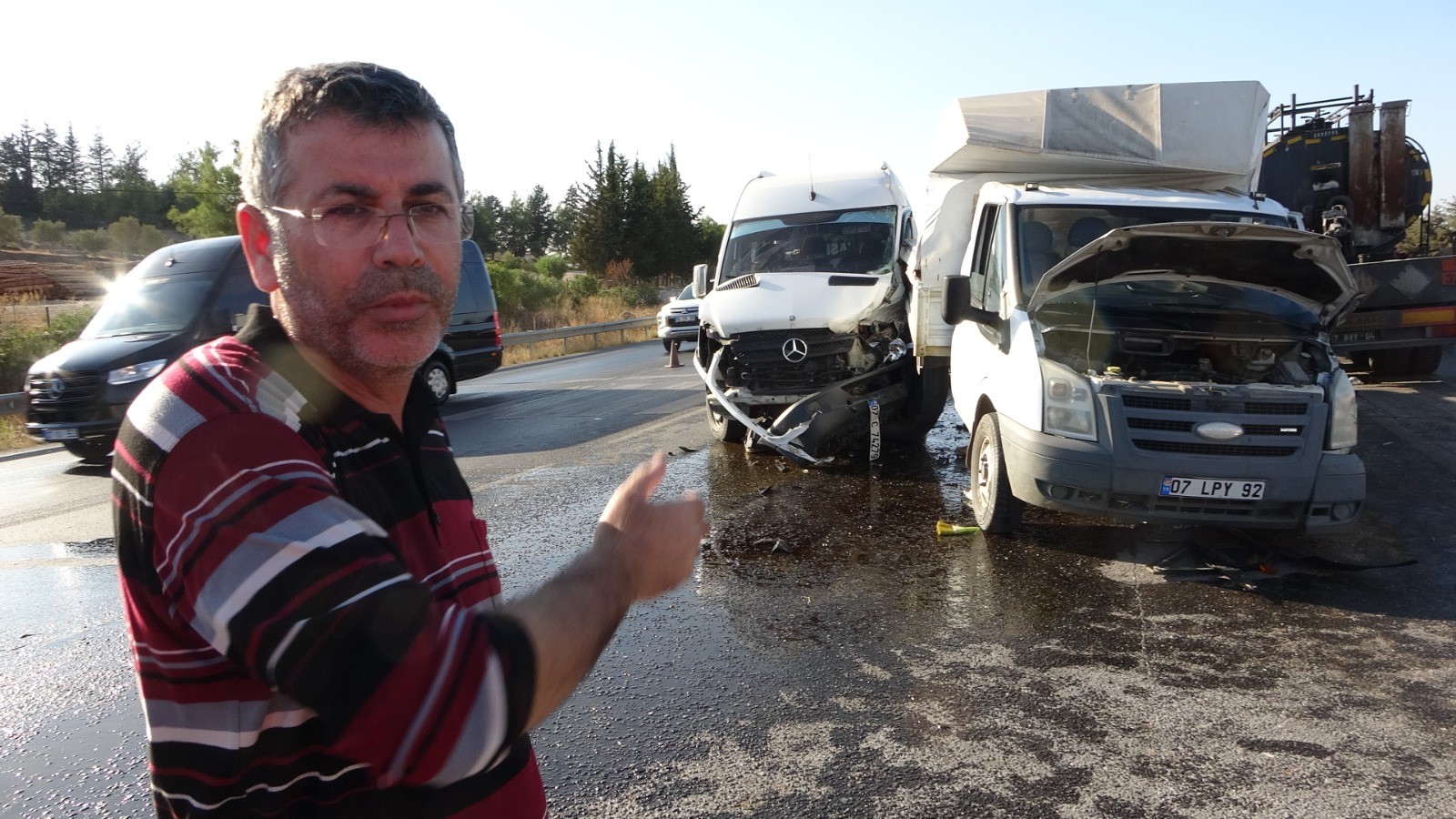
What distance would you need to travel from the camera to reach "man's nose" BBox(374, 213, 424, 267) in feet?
4.47

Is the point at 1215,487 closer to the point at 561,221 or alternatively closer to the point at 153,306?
the point at 153,306

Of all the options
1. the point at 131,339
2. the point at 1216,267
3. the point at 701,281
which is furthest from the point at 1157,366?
the point at 131,339

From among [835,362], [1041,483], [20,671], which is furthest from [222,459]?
[835,362]

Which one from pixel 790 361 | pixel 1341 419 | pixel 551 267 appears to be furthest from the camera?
pixel 551 267

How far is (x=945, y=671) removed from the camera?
4145 millimetres

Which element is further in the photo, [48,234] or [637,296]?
[48,234]

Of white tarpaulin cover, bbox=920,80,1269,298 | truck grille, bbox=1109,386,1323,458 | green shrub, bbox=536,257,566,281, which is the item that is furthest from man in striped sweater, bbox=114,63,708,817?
green shrub, bbox=536,257,566,281

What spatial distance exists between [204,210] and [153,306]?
39387 millimetres

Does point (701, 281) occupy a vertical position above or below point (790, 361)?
above

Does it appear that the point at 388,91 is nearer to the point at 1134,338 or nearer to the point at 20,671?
the point at 20,671

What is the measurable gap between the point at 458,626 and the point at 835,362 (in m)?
7.28

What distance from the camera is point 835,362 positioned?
8242mm

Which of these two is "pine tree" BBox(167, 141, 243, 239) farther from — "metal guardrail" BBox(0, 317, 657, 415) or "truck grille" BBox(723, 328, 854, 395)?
"truck grille" BBox(723, 328, 854, 395)

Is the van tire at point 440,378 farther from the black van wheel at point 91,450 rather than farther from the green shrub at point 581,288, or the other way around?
the green shrub at point 581,288
